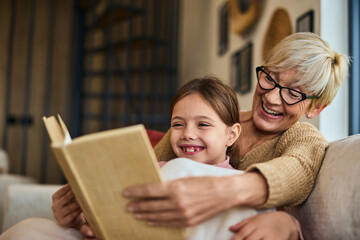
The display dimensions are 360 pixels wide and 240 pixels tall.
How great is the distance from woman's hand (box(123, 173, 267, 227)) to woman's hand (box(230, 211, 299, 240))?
0.06 metres

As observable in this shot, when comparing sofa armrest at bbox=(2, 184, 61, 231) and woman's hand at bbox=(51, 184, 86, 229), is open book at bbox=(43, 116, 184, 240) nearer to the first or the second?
woman's hand at bbox=(51, 184, 86, 229)

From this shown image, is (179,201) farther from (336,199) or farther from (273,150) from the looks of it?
(273,150)

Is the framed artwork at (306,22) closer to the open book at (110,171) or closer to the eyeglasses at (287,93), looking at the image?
the eyeglasses at (287,93)

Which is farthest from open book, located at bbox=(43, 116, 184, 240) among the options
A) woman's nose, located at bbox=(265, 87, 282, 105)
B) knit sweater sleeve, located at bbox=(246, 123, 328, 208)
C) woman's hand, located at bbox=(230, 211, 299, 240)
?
woman's nose, located at bbox=(265, 87, 282, 105)

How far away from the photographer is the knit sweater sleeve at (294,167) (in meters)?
0.91

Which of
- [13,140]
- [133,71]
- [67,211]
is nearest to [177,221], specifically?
[67,211]

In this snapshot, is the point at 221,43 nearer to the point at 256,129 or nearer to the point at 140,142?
the point at 256,129

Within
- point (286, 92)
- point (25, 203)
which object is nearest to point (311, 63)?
point (286, 92)

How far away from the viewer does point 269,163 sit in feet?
3.10

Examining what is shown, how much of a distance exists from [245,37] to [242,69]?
0.81ft

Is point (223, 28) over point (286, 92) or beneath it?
over

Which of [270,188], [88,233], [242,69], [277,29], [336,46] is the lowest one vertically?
[88,233]

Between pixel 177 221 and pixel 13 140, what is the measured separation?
5.37 m

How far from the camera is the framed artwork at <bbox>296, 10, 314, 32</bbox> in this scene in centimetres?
192
